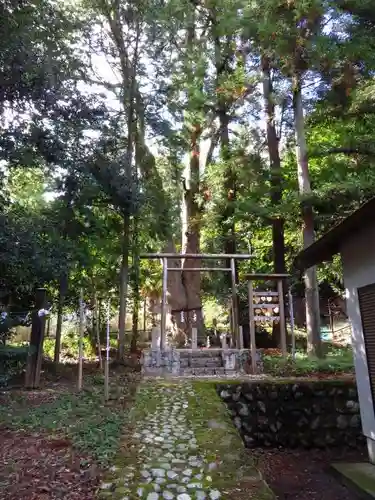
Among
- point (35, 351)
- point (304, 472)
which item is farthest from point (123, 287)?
point (304, 472)

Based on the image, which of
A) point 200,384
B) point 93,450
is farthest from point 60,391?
point 93,450

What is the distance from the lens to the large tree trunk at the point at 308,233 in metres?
9.55

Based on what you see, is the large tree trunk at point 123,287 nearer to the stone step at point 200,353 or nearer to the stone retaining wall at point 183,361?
the stone retaining wall at point 183,361

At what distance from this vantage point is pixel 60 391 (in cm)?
689

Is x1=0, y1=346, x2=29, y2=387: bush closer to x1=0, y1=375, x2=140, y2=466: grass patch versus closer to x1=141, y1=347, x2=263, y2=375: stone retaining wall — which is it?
x1=0, y1=375, x2=140, y2=466: grass patch

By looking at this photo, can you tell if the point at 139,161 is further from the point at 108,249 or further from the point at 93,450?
the point at 93,450

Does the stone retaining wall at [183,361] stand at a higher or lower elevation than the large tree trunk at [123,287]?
lower

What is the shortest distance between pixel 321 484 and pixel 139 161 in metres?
9.31

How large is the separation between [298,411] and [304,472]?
1282 mm

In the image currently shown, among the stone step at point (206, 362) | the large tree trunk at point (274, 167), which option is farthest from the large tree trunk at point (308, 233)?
the stone step at point (206, 362)

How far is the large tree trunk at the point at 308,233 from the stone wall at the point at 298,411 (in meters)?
2.31

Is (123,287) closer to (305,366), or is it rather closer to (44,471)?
(305,366)

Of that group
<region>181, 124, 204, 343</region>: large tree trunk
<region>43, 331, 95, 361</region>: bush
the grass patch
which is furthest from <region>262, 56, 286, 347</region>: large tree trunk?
the grass patch

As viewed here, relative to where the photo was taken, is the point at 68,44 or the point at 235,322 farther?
the point at 235,322
